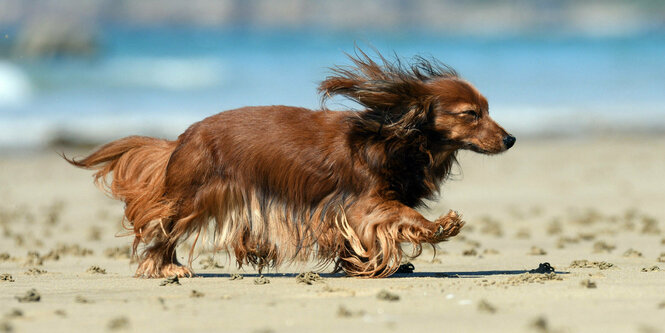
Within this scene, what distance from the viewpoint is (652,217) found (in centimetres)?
1157

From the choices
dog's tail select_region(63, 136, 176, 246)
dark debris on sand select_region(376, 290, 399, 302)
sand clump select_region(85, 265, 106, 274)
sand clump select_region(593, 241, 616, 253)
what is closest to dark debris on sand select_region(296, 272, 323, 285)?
dark debris on sand select_region(376, 290, 399, 302)

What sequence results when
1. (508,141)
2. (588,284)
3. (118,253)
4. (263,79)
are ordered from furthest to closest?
1. (263,79)
2. (118,253)
3. (508,141)
4. (588,284)

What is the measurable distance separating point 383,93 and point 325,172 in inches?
26.5

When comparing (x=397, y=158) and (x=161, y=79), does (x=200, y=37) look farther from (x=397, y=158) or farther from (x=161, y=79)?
(x=397, y=158)

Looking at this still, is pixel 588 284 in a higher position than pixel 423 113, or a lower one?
lower

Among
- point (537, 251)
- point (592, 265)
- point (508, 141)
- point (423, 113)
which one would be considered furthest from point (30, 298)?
point (537, 251)

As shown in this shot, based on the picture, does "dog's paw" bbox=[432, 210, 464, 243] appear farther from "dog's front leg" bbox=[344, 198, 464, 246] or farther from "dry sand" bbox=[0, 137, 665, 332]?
"dry sand" bbox=[0, 137, 665, 332]

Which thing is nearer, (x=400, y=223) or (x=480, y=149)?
(x=400, y=223)

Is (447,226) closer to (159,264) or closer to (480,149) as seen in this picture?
(480,149)

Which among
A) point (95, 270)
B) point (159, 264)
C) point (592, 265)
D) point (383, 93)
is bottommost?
point (95, 270)

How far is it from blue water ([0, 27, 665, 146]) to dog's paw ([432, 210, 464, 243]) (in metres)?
20.9

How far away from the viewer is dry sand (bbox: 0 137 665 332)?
4.24 metres

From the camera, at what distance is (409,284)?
5.68 metres

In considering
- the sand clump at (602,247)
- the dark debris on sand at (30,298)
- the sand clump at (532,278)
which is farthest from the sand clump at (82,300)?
the sand clump at (602,247)
